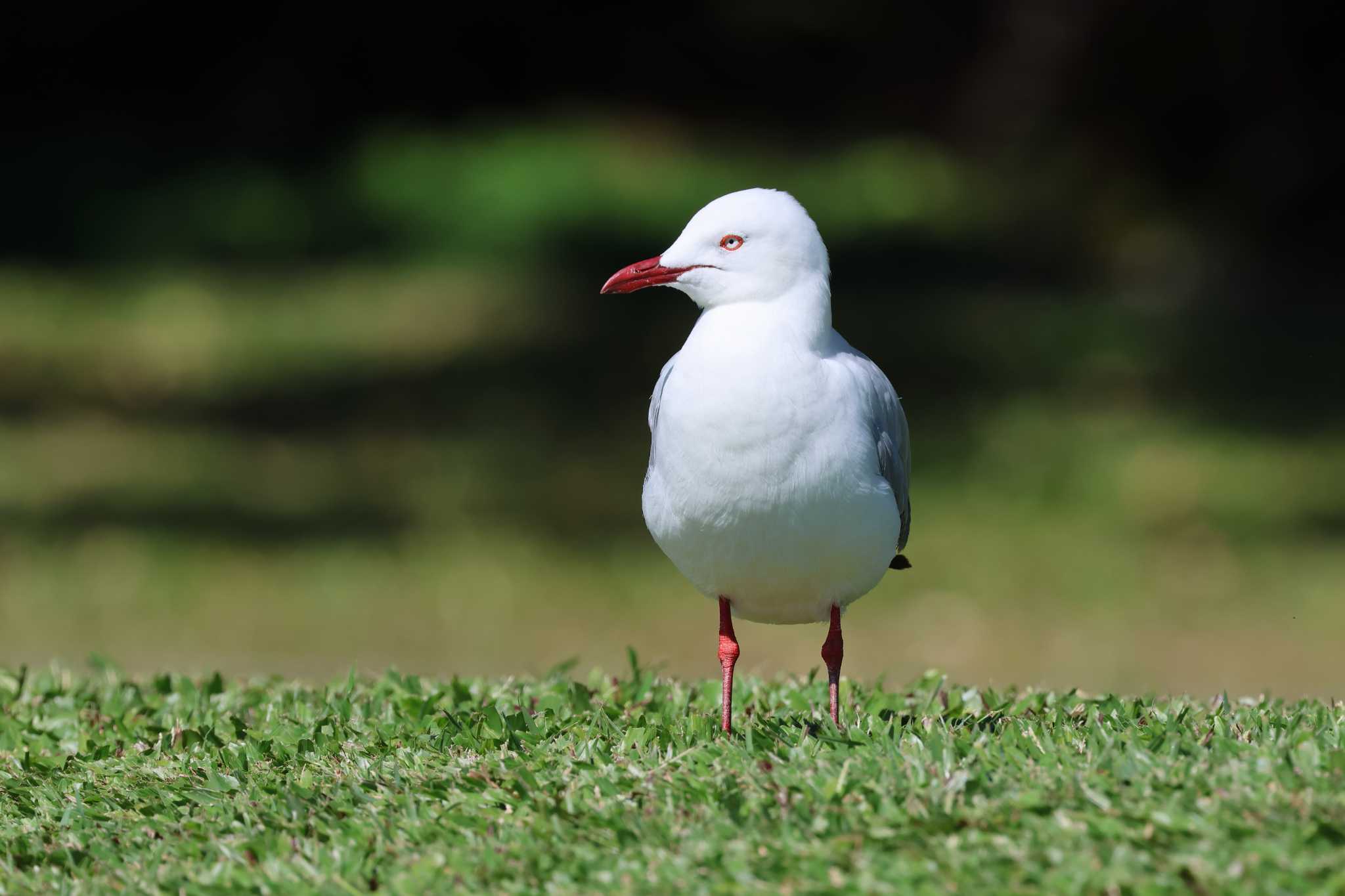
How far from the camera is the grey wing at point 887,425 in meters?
4.96

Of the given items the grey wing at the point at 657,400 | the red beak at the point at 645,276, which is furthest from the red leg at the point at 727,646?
the red beak at the point at 645,276

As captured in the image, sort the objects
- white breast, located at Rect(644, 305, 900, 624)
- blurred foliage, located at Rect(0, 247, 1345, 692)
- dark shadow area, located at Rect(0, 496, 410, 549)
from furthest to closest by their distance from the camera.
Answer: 1. dark shadow area, located at Rect(0, 496, 410, 549)
2. blurred foliage, located at Rect(0, 247, 1345, 692)
3. white breast, located at Rect(644, 305, 900, 624)

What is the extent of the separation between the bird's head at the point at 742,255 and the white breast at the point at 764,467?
79 mm

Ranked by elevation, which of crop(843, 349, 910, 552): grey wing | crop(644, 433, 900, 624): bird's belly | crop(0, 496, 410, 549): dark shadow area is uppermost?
crop(0, 496, 410, 549): dark shadow area

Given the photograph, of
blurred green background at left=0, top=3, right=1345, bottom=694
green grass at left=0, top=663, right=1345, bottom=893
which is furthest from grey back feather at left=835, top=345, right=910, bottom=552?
blurred green background at left=0, top=3, right=1345, bottom=694

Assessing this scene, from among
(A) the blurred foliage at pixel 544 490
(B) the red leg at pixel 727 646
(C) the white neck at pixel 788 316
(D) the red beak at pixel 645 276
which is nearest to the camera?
(C) the white neck at pixel 788 316

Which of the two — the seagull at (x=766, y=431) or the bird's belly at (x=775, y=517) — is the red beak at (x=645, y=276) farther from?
the bird's belly at (x=775, y=517)

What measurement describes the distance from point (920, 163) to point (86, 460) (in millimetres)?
9880

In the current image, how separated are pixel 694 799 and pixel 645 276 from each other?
1523 millimetres

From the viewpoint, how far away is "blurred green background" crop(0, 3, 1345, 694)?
970cm

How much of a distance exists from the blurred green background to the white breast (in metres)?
3.58

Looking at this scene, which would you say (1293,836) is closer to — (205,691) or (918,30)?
(205,691)

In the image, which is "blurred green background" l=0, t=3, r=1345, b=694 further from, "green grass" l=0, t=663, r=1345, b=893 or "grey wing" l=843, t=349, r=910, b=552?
"grey wing" l=843, t=349, r=910, b=552

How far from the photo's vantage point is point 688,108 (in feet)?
65.0
